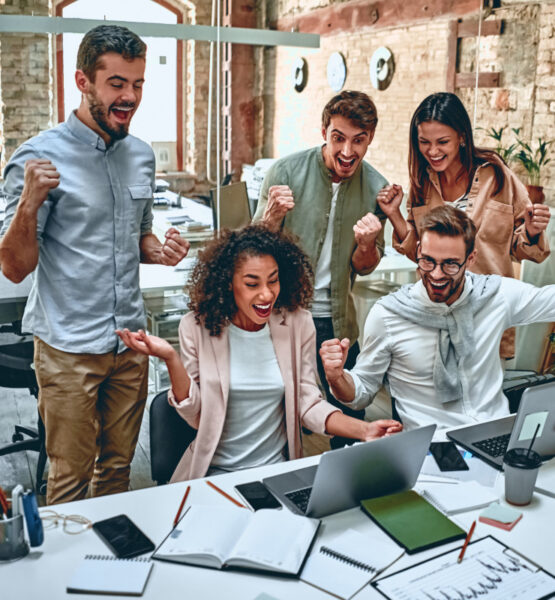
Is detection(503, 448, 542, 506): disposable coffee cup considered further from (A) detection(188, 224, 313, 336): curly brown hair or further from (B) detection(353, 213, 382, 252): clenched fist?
(B) detection(353, 213, 382, 252): clenched fist

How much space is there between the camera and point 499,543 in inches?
70.9

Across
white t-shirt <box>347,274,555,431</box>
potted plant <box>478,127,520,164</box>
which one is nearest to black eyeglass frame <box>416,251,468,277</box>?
white t-shirt <box>347,274,555,431</box>

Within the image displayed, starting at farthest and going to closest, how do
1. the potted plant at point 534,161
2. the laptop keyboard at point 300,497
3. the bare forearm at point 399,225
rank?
the potted plant at point 534,161 < the bare forearm at point 399,225 < the laptop keyboard at point 300,497

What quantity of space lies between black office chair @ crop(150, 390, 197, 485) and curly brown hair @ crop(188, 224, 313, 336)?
29 centimetres

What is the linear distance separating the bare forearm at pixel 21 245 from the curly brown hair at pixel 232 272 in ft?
1.73

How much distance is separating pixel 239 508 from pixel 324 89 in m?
2.59

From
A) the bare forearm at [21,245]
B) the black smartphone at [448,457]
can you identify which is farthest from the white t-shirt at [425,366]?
the bare forearm at [21,245]

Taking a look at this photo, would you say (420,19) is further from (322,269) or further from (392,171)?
(322,269)

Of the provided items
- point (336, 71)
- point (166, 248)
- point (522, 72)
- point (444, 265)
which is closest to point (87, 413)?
point (166, 248)

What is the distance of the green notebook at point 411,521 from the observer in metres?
1.79

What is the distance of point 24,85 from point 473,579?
2.68 m

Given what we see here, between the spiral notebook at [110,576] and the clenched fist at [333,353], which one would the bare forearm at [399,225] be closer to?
the clenched fist at [333,353]

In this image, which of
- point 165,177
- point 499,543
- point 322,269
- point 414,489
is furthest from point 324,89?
point 499,543

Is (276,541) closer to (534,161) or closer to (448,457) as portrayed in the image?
(448,457)
